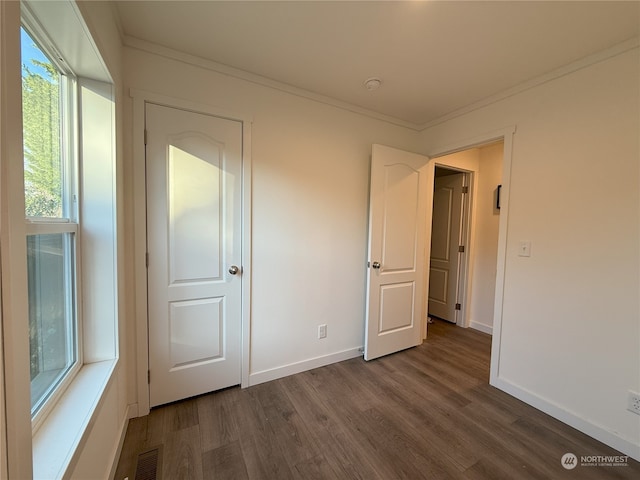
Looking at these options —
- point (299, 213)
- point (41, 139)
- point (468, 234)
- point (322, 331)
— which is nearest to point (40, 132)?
point (41, 139)

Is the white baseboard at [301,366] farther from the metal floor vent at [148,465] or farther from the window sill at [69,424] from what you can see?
the window sill at [69,424]

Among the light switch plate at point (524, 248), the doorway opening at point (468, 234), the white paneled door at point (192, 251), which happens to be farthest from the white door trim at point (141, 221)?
the doorway opening at point (468, 234)

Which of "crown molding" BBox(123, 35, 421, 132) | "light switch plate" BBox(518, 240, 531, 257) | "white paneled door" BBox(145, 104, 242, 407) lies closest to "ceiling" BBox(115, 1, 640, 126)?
"crown molding" BBox(123, 35, 421, 132)

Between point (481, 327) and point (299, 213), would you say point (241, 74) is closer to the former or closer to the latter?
point (299, 213)

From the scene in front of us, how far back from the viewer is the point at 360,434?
5.35 feet

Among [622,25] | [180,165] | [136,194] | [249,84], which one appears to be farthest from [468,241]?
[136,194]

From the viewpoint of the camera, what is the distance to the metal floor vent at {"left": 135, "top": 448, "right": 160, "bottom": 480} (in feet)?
4.37

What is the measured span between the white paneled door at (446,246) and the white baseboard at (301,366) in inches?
71.2

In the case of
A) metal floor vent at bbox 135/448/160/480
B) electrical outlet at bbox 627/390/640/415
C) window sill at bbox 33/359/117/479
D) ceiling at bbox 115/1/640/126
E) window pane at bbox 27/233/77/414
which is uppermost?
ceiling at bbox 115/1/640/126

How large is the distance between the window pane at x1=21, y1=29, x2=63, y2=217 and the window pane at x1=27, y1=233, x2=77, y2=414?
15 centimetres

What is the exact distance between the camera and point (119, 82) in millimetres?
1484

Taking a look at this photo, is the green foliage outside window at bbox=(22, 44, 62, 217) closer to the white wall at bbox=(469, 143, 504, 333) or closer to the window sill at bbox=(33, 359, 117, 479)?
the window sill at bbox=(33, 359, 117, 479)

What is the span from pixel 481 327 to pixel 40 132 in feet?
14.1

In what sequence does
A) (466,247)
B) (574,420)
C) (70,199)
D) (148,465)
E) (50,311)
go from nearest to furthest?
1. (50,311)
2. (70,199)
3. (148,465)
4. (574,420)
5. (466,247)
